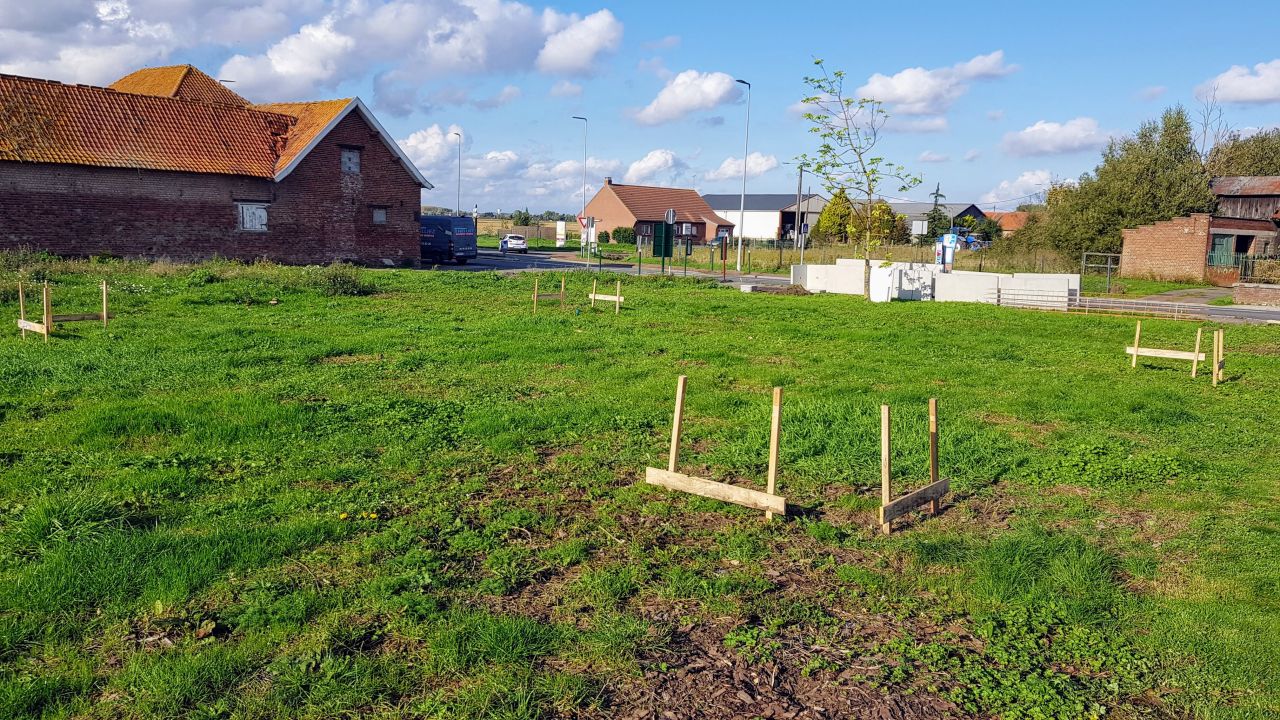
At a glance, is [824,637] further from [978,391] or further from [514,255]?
[514,255]

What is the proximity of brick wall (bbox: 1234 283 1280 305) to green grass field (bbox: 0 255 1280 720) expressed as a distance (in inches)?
782

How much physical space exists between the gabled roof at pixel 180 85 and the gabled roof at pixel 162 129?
3.5 inches

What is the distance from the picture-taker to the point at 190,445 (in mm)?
8336

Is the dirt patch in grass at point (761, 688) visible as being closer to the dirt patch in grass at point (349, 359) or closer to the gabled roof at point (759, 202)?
the dirt patch in grass at point (349, 359)

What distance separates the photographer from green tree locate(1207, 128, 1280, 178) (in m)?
59.1

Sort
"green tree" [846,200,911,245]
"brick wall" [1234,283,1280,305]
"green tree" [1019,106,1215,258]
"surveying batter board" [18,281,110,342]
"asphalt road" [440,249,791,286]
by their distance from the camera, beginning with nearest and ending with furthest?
"surveying batter board" [18,281,110,342]
"brick wall" [1234,283,1280,305]
"green tree" [846,200,911,245]
"asphalt road" [440,249,791,286]
"green tree" [1019,106,1215,258]

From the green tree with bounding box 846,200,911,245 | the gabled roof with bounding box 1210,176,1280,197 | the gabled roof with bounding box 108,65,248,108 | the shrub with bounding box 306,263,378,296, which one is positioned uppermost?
the gabled roof with bounding box 108,65,248,108

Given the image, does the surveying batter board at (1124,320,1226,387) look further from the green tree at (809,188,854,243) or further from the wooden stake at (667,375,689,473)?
the green tree at (809,188,854,243)

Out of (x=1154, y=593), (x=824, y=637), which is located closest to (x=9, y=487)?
(x=824, y=637)

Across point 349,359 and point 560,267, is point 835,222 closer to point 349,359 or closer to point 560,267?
point 560,267

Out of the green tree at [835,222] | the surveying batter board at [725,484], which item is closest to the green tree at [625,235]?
the green tree at [835,222]

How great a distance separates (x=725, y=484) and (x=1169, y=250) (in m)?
42.5

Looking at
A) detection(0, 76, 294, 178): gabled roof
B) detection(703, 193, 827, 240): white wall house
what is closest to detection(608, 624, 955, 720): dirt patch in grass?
detection(0, 76, 294, 178): gabled roof

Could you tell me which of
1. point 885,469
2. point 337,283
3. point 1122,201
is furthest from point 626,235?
point 885,469
